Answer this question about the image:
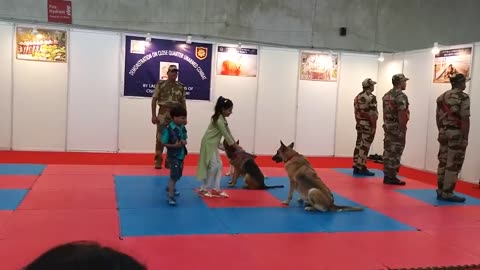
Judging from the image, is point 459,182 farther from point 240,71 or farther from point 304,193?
point 240,71

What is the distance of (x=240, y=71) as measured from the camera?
12.9 m

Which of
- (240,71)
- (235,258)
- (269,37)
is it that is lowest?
(235,258)

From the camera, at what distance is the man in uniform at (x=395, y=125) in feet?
29.7

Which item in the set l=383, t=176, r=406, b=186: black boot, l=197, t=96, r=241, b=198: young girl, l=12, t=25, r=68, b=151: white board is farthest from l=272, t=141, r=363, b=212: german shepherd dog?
l=12, t=25, r=68, b=151: white board

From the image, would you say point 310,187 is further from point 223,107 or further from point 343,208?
point 223,107

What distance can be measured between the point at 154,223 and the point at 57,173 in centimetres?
383

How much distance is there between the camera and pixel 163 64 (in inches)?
487

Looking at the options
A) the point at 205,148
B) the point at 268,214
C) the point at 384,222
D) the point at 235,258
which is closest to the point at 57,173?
the point at 205,148

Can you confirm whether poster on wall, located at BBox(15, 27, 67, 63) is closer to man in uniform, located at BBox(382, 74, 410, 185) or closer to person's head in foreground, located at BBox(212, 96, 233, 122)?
person's head in foreground, located at BBox(212, 96, 233, 122)

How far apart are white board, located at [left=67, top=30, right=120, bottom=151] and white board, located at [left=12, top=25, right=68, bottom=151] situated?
219 millimetres

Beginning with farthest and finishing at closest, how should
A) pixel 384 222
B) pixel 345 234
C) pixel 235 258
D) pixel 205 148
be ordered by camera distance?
1. pixel 205 148
2. pixel 384 222
3. pixel 345 234
4. pixel 235 258

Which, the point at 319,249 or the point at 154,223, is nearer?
the point at 319,249

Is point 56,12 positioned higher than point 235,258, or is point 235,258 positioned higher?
point 56,12

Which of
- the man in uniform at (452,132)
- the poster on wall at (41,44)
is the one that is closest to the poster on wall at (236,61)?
the poster on wall at (41,44)
